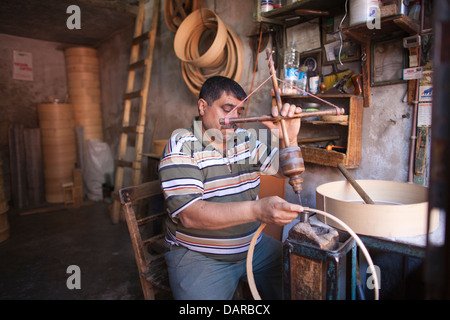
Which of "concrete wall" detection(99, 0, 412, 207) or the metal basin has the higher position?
"concrete wall" detection(99, 0, 412, 207)

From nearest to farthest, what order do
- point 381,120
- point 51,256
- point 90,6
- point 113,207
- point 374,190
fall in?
point 374,190 < point 381,120 < point 51,256 < point 90,6 < point 113,207

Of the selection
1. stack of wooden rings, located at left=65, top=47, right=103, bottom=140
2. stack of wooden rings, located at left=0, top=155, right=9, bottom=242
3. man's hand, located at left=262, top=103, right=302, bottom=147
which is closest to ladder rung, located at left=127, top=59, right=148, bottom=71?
stack of wooden rings, located at left=65, top=47, right=103, bottom=140

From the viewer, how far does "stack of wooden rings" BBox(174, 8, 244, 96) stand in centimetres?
294

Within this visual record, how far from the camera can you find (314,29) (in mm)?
2490

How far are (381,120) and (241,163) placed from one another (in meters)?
1.12

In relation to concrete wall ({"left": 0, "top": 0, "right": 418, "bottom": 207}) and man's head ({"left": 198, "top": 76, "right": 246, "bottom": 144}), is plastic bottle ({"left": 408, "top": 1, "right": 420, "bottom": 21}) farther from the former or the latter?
man's head ({"left": 198, "top": 76, "right": 246, "bottom": 144})

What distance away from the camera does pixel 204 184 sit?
66.2 inches

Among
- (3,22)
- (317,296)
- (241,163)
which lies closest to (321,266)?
(317,296)

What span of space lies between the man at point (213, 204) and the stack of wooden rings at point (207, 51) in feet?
4.22

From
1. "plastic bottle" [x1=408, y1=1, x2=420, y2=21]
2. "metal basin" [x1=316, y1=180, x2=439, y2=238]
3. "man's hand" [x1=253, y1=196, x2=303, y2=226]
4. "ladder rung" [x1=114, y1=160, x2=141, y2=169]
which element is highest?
"plastic bottle" [x1=408, y1=1, x2=420, y2=21]

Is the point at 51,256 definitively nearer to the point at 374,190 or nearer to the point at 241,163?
the point at 241,163

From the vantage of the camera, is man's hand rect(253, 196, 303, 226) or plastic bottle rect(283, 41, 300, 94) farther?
plastic bottle rect(283, 41, 300, 94)

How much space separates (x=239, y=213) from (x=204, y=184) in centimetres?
42

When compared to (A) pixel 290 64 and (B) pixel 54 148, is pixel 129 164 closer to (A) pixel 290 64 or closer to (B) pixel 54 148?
(B) pixel 54 148
